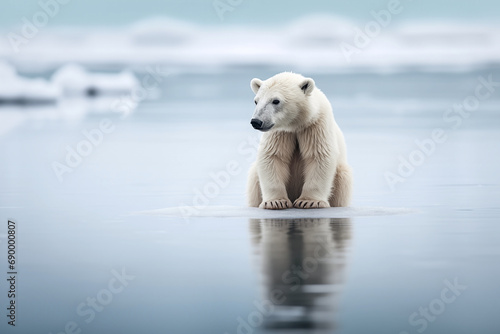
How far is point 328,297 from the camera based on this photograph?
5.93 metres

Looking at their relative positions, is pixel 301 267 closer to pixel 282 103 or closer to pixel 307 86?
pixel 282 103

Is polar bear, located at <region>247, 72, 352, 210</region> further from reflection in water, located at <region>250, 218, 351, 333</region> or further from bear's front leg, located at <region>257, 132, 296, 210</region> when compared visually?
reflection in water, located at <region>250, 218, 351, 333</region>

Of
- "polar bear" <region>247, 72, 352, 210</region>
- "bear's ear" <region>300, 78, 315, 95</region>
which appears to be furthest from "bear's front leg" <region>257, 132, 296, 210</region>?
"bear's ear" <region>300, 78, 315, 95</region>

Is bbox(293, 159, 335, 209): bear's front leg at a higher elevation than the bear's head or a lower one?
lower

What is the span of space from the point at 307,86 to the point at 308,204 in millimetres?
1154

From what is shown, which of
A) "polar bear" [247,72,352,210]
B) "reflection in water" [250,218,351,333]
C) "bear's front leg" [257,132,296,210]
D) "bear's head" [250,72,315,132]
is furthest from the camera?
"bear's front leg" [257,132,296,210]

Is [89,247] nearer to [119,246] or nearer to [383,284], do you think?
[119,246]

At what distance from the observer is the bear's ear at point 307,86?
964 cm

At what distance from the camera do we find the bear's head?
373 inches

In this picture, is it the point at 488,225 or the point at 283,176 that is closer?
the point at 488,225

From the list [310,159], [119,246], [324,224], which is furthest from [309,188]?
[119,246]

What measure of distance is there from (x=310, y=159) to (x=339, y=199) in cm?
68

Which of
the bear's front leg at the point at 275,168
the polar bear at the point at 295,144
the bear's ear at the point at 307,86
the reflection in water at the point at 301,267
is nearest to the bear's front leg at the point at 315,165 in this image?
the polar bear at the point at 295,144

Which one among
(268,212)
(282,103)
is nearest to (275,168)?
(268,212)
